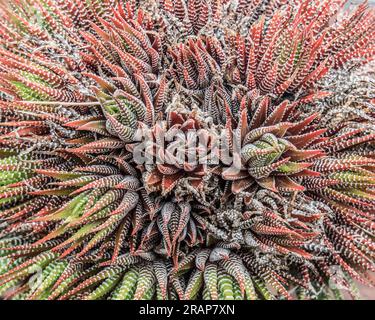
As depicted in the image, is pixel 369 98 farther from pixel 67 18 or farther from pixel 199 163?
pixel 67 18

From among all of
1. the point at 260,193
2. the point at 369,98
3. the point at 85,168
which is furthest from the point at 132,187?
the point at 369,98

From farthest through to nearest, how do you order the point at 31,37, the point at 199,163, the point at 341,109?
the point at 31,37
the point at 341,109
the point at 199,163

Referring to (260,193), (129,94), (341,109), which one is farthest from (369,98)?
(129,94)

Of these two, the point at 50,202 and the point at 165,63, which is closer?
the point at 50,202

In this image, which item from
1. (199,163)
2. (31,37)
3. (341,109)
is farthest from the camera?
(31,37)

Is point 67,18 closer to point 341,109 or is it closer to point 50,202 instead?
point 50,202

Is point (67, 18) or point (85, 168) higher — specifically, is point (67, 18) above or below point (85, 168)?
above

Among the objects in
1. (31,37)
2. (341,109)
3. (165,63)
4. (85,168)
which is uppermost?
(31,37)
